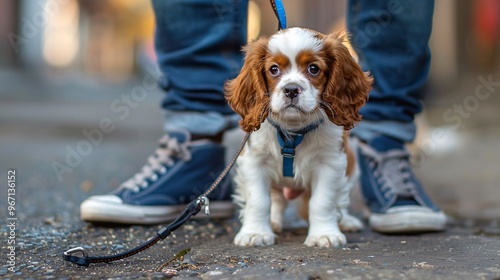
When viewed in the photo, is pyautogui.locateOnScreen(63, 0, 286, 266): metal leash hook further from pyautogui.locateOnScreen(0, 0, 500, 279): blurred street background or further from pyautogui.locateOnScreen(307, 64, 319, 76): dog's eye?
pyautogui.locateOnScreen(307, 64, 319, 76): dog's eye

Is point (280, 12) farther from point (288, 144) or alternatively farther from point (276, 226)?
point (276, 226)

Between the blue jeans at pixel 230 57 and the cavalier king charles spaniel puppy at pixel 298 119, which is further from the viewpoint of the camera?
the blue jeans at pixel 230 57

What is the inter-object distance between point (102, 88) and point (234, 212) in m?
13.6

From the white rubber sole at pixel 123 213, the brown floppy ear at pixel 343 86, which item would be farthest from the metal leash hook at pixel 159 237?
the white rubber sole at pixel 123 213

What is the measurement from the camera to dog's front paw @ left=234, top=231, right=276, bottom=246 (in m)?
2.39

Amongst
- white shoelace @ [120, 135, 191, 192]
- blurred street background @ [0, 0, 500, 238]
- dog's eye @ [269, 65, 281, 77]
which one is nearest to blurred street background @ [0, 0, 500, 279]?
blurred street background @ [0, 0, 500, 238]

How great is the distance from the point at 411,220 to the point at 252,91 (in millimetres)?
892

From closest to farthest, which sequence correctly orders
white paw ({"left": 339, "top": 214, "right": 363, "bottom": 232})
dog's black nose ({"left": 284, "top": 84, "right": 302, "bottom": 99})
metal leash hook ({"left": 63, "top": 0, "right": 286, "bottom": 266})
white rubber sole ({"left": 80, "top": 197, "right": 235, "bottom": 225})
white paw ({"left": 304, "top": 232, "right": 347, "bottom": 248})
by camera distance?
metal leash hook ({"left": 63, "top": 0, "right": 286, "bottom": 266}) < dog's black nose ({"left": 284, "top": 84, "right": 302, "bottom": 99}) < white paw ({"left": 304, "top": 232, "right": 347, "bottom": 248}) < white rubber sole ({"left": 80, "top": 197, "right": 235, "bottom": 225}) < white paw ({"left": 339, "top": 214, "right": 363, "bottom": 232})

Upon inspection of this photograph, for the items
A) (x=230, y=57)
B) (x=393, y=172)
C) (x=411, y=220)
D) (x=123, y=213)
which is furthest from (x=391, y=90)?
(x=123, y=213)

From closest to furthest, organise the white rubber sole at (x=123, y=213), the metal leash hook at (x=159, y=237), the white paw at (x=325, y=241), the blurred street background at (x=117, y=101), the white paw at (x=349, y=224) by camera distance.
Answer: the metal leash hook at (x=159, y=237), the white paw at (x=325, y=241), the white rubber sole at (x=123, y=213), the white paw at (x=349, y=224), the blurred street background at (x=117, y=101)

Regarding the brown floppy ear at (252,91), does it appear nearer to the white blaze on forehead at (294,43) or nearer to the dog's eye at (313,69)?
the white blaze on forehead at (294,43)

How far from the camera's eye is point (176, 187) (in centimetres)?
285

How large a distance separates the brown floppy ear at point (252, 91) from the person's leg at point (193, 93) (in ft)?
1.75

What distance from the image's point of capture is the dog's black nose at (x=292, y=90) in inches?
87.0
